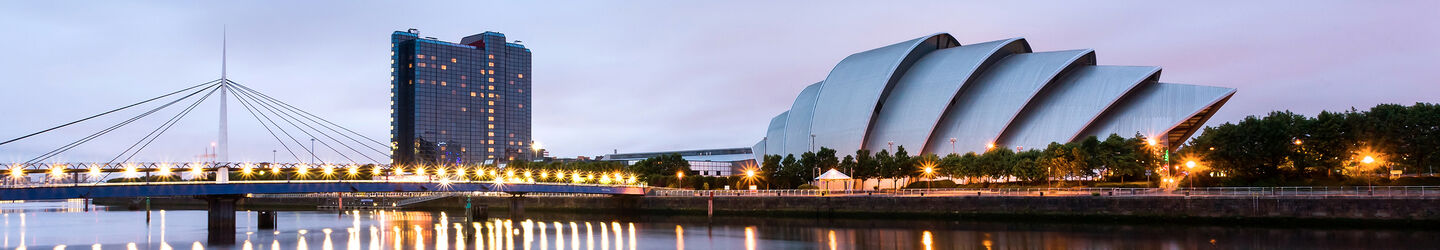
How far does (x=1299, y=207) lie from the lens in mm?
45469

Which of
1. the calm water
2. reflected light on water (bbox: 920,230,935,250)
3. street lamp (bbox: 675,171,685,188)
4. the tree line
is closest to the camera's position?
reflected light on water (bbox: 920,230,935,250)

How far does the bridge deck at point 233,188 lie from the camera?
146 feet

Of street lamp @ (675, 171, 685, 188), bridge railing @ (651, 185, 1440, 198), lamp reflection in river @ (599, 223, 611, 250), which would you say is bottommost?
lamp reflection in river @ (599, 223, 611, 250)

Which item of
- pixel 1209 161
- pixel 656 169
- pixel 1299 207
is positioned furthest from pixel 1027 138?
pixel 1299 207

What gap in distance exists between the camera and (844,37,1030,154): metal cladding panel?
299ft

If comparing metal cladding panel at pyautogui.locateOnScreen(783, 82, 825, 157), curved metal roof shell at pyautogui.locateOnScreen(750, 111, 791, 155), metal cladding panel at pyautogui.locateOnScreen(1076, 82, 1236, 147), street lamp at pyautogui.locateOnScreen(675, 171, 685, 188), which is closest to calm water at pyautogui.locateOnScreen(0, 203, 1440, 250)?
street lamp at pyautogui.locateOnScreen(675, 171, 685, 188)

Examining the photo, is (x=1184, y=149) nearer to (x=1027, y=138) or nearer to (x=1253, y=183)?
(x=1253, y=183)

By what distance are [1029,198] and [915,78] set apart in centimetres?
4337

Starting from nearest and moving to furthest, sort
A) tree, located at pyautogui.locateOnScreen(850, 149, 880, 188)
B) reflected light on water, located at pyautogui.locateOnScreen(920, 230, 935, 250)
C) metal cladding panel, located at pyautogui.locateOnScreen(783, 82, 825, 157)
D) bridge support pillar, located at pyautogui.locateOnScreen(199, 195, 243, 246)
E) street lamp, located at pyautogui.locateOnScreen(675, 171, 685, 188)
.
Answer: reflected light on water, located at pyautogui.locateOnScreen(920, 230, 935, 250), bridge support pillar, located at pyautogui.locateOnScreen(199, 195, 243, 246), tree, located at pyautogui.locateOnScreen(850, 149, 880, 188), street lamp, located at pyautogui.locateOnScreen(675, 171, 685, 188), metal cladding panel, located at pyautogui.locateOnScreen(783, 82, 825, 157)

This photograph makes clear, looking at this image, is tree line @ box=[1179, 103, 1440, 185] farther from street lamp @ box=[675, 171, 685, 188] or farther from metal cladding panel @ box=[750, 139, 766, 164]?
metal cladding panel @ box=[750, 139, 766, 164]

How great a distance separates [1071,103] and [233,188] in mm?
61247

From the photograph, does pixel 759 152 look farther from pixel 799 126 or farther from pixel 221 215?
pixel 221 215

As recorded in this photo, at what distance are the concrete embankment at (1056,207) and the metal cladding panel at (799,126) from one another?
Result: 98.8 ft

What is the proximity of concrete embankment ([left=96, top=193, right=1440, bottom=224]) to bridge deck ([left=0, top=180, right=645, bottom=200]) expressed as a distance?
8.29m
